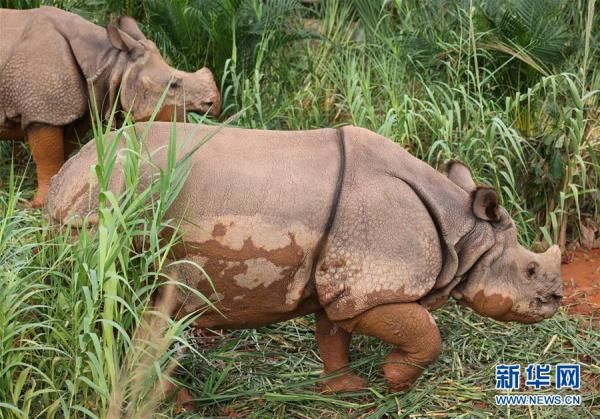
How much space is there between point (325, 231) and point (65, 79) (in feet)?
10.2

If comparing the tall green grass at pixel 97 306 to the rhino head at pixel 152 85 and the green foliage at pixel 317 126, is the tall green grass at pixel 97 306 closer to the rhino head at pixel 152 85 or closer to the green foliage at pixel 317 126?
the green foliage at pixel 317 126

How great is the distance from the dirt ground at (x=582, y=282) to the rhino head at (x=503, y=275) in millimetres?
1278

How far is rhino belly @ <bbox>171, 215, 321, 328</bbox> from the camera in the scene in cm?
454

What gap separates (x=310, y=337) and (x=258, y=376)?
602 mm

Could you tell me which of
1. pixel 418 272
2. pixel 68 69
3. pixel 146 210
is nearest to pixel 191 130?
pixel 146 210

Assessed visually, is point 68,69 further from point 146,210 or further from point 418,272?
point 418,272

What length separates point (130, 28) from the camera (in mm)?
7340

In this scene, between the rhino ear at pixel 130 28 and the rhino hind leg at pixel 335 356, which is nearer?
the rhino hind leg at pixel 335 356

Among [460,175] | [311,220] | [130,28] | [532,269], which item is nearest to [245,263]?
[311,220]

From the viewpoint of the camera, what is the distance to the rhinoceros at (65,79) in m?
7.00

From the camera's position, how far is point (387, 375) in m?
4.98

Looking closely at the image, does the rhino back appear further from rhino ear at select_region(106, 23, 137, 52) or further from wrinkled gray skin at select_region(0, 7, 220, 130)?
rhino ear at select_region(106, 23, 137, 52)

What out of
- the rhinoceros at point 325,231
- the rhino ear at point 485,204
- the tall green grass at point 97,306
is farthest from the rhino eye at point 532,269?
the tall green grass at point 97,306

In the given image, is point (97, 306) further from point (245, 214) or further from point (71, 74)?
point (71, 74)
